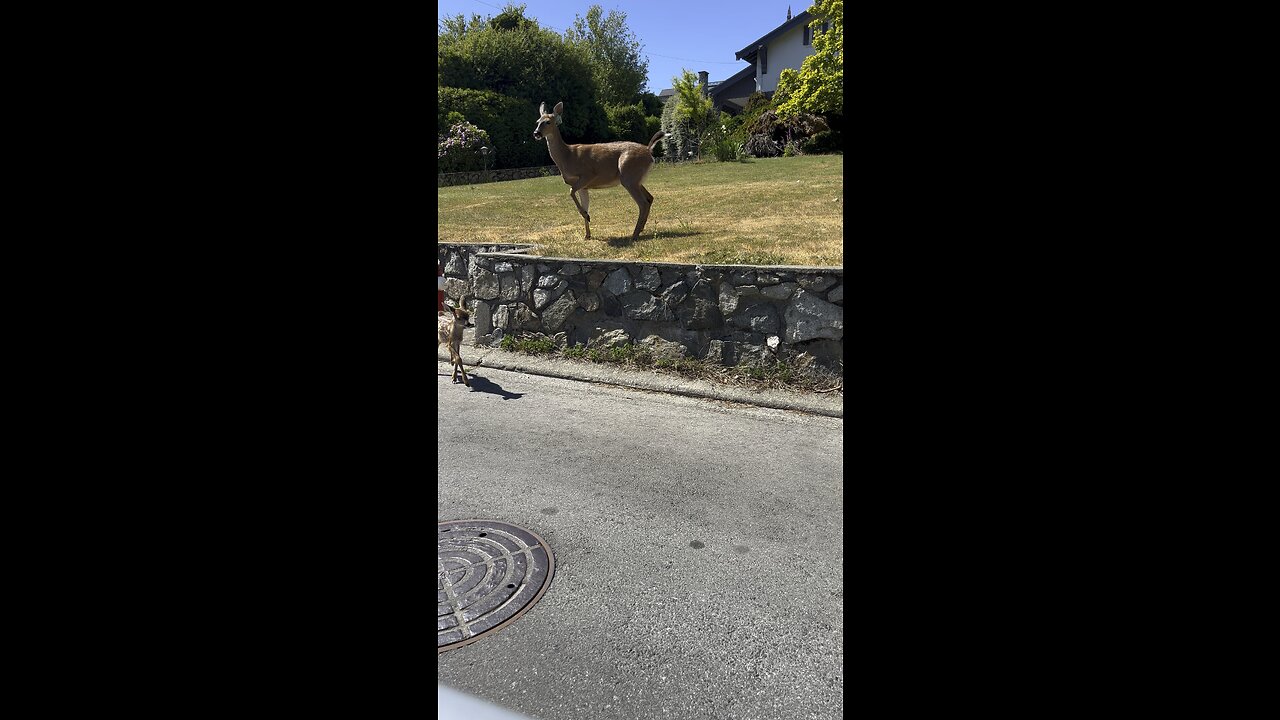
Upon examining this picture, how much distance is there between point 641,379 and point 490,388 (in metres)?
1.35

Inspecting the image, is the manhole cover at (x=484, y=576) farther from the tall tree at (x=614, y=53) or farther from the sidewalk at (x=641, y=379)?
the tall tree at (x=614, y=53)

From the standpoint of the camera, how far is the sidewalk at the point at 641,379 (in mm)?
6680

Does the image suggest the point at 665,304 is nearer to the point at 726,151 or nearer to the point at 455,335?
the point at 455,335

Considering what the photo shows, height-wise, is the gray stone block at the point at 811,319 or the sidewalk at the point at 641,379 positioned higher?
the gray stone block at the point at 811,319

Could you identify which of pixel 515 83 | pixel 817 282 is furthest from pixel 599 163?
pixel 515 83

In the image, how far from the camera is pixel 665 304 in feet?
25.5

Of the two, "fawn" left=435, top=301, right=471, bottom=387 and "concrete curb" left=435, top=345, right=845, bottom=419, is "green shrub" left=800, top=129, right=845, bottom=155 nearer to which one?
"concrete curb" left=435, top=345, right=845, bottom=419

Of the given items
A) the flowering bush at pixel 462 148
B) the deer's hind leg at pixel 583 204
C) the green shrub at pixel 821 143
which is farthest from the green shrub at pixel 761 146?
the deer's hind leg at pixel 583 204

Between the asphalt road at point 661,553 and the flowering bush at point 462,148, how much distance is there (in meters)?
15.2
